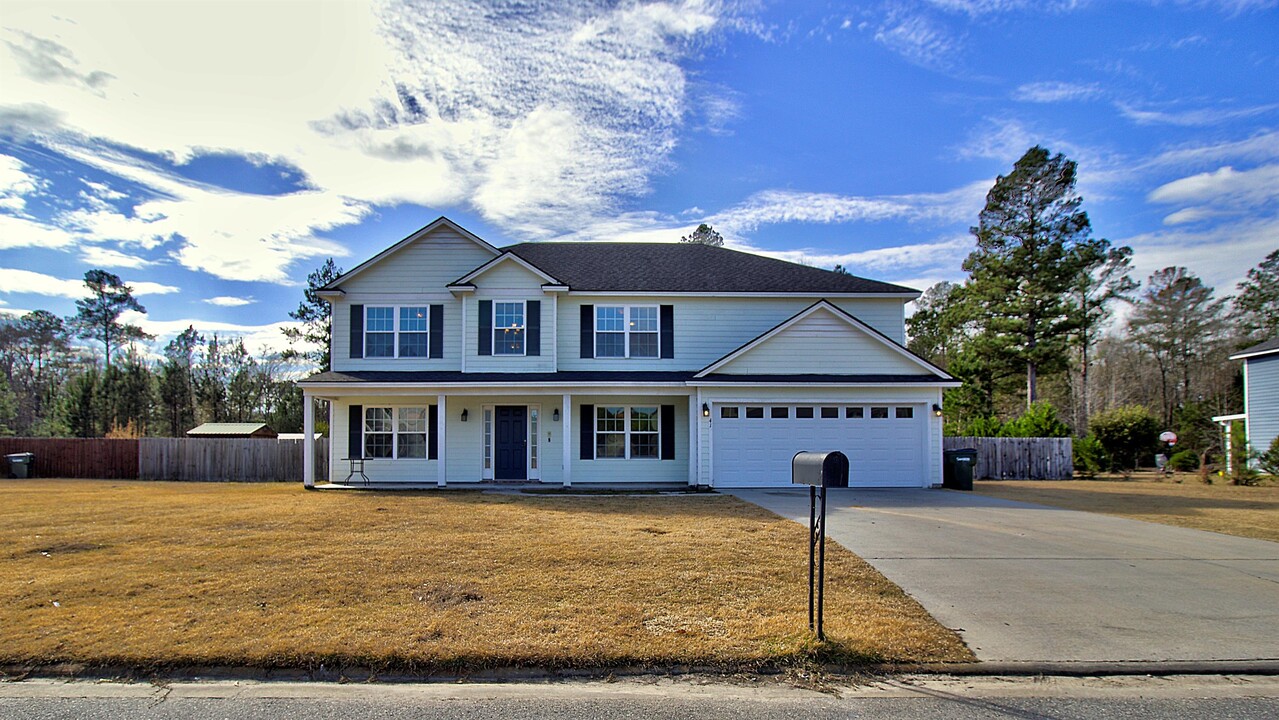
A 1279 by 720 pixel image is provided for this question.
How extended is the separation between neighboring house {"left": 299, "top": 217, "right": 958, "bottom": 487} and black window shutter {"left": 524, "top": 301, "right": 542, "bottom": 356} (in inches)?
2.4

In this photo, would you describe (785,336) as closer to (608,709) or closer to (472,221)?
(472,221)

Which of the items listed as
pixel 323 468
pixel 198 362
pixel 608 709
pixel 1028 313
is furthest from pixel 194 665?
pixel 198 362

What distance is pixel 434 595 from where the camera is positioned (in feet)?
21.1

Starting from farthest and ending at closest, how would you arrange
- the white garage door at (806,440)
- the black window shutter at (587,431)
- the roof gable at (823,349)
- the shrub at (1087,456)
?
the shrub at (1087,456)
the black window shutter at (587,431)
the roof gable at (823,349)
the white garage door at (806,440)

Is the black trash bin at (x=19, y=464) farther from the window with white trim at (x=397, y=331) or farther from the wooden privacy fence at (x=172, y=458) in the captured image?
the window with white trim at (x=397, y=331)

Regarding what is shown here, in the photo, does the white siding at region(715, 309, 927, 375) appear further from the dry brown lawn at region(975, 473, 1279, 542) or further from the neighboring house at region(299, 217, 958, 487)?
the dry brown lawn at region(975, 473, 1279, 542)

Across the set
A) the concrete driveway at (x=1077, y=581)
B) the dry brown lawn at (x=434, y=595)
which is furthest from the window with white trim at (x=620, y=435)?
the dry brown lawn at (x=434, y=595)

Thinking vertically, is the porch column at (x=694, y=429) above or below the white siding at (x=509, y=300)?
below

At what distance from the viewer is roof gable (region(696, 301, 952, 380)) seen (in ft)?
57.3

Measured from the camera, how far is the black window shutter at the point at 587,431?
59.8 feet

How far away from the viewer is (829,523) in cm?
1077

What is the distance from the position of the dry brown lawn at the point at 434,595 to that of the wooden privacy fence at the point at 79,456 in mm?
14891

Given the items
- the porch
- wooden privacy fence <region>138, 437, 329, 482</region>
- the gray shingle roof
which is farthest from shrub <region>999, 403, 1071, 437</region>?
wooden privacy fence <region>138, 437, 329, 482</region>

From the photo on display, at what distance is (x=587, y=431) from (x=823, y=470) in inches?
529
